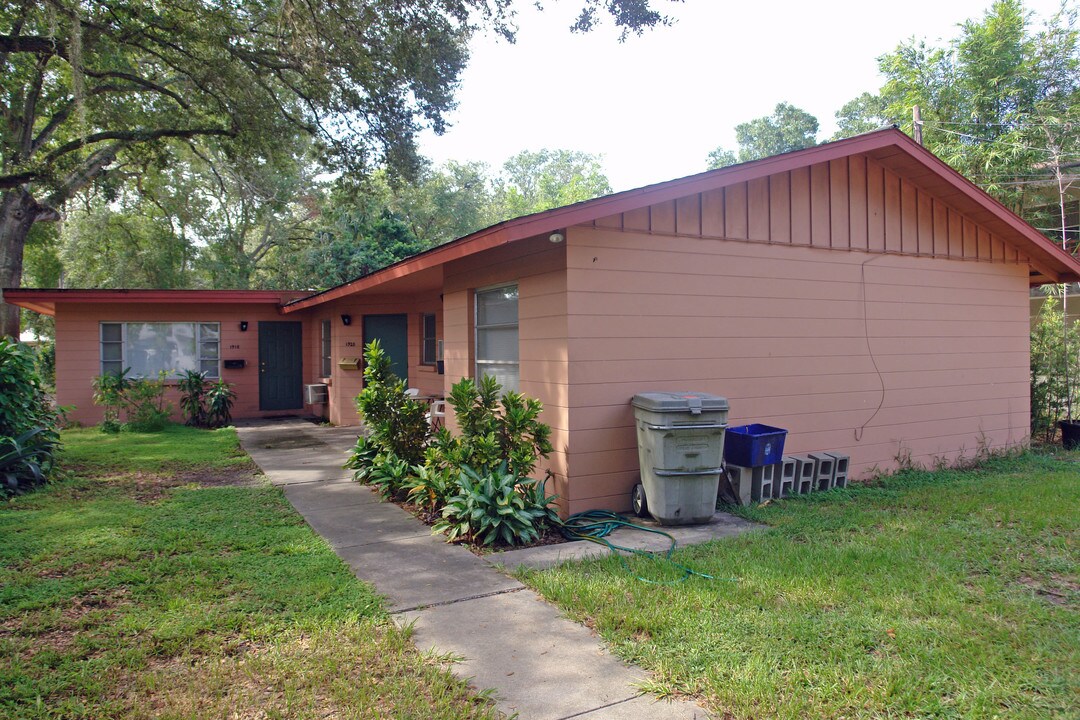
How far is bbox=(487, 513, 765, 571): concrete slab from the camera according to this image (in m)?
4.79

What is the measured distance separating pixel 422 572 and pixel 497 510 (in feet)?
2.82

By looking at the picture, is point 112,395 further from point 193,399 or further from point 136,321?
point 136,321

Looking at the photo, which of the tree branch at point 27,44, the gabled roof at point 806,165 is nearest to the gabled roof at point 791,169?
the gabled roof at point 806,165

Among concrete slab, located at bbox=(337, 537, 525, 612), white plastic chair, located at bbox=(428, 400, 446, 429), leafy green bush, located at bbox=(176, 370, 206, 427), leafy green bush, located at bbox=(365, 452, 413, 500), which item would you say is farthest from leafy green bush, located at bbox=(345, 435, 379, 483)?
leafy green bush, located at bbox=(176, 370, 206, 427)

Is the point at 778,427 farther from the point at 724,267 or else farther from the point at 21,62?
the point at 21,62

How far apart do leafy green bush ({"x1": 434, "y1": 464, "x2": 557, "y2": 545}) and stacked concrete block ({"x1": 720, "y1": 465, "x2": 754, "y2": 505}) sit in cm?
181

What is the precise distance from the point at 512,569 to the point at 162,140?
13.7 metres

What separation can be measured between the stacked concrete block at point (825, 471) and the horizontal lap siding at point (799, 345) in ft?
0.83

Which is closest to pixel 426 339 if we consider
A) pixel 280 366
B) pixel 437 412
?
pixel 437 412

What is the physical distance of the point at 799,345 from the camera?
285 inches

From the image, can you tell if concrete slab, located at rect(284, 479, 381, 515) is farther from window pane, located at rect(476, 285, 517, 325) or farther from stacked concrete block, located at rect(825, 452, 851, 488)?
stacked concrete block, located at rect(825, 452, 851, 488)

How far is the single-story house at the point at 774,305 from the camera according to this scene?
5.88 m

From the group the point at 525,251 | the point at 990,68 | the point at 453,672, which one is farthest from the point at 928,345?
the point at 990,68

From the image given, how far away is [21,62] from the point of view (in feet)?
40.8
